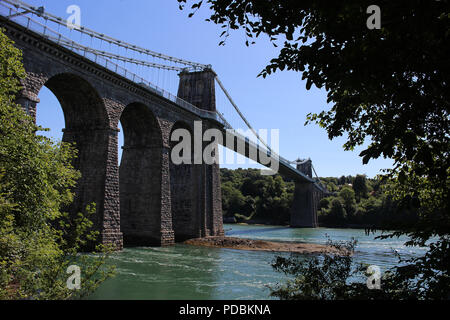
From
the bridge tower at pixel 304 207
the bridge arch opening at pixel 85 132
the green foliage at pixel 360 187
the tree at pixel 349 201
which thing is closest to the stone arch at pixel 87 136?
the bridge arch opening at pixel 85 132

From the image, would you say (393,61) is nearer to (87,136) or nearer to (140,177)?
(87,136)

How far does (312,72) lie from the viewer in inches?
164

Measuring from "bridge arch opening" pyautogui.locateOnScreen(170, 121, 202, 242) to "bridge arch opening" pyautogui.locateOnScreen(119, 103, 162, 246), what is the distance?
162 inches

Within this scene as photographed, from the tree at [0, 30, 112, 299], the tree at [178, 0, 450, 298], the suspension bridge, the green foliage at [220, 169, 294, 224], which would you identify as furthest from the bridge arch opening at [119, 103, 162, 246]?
the green foliage at [220, 169, 294, 224]

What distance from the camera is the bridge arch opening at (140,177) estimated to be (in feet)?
79.3

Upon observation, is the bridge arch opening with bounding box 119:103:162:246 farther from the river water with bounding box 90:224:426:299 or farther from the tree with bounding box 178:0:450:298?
the tree with bounding box 178:0:450:298

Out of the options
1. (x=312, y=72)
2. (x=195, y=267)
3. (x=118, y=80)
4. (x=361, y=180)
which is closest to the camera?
(x=312, y=72)

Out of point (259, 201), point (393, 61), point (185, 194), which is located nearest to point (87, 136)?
point (185, 194)

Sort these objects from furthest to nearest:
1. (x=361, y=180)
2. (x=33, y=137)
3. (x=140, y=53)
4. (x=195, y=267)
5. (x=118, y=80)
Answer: (x=361, y=180)
(x=140, y=53)
(x=118, y=80)
(x=195, y=267)
(x=33, y=137)

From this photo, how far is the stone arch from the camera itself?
18.8 m

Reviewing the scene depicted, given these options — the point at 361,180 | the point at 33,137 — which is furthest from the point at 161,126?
the point at 361,180
